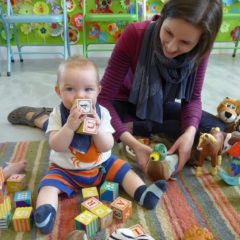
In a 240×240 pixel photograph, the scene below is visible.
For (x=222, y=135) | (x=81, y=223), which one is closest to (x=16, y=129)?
(x=81, y=223)

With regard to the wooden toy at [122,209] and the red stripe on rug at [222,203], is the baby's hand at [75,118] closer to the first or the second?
the wooden toy at [122,209]

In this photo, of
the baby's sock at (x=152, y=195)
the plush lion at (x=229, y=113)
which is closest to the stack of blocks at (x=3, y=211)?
the baby's sock at (x=152, y=195)

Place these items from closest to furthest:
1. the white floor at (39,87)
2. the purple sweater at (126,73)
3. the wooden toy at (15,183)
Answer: the wooden toy at (15,183), the purple sweater at (126,73), the white floor at (39,87)

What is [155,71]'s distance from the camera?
109 cm

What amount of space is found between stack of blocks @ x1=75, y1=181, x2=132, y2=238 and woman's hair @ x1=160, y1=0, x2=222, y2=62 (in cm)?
49

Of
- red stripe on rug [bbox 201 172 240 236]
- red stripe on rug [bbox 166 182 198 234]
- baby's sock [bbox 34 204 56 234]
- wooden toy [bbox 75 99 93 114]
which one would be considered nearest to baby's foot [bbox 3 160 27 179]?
baby's sock [bbox 34 204 56 234]

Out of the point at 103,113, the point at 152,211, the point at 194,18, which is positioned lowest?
the point at 152,211

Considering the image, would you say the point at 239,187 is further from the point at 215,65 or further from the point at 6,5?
the point at 6,5

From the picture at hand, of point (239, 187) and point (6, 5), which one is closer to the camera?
point (239, 187)

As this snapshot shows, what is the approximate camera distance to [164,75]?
109 centimetres

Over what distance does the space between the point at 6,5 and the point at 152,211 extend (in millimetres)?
2228

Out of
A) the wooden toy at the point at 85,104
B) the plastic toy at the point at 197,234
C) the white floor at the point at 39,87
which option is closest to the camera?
the plastic toy at the point at 197,234

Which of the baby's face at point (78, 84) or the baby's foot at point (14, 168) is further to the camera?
the baby's foot at point (14, 168)

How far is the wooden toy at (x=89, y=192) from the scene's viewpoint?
873 mm
